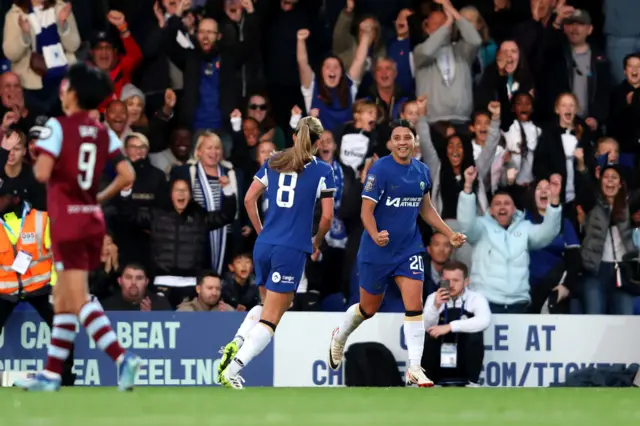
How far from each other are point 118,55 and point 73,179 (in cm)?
804

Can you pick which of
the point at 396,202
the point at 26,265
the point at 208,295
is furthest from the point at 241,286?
the point at 396,202

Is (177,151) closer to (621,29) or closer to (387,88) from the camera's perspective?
(387,88)

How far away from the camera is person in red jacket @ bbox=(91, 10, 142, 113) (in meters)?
17.8

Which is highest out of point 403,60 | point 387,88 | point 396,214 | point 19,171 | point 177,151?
point 403,60

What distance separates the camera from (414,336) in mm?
13164

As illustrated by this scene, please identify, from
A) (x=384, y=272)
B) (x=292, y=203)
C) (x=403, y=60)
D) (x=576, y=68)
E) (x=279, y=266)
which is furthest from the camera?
(x=576, y=68)

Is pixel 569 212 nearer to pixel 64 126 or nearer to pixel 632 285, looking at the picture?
pixel 632 285

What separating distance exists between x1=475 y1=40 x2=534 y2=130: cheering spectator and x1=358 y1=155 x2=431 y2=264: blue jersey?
15.4 feet

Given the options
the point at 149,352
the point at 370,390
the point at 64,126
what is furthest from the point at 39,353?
the point at 64,126

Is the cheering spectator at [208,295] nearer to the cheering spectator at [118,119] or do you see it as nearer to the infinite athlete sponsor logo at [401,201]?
the cheering spectator at [118,119]

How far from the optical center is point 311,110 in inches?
690

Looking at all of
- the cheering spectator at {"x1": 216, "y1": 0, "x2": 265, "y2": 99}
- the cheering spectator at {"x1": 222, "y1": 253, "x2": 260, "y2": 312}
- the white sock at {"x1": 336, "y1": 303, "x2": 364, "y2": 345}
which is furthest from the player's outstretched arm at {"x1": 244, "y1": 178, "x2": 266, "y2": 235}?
the cheering spectator at {"x1": 216, "y1": 0, "x2": 265, "y2": 99}

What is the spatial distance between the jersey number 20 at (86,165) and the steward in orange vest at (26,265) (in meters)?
4.87

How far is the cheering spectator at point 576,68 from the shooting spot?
18.3m
